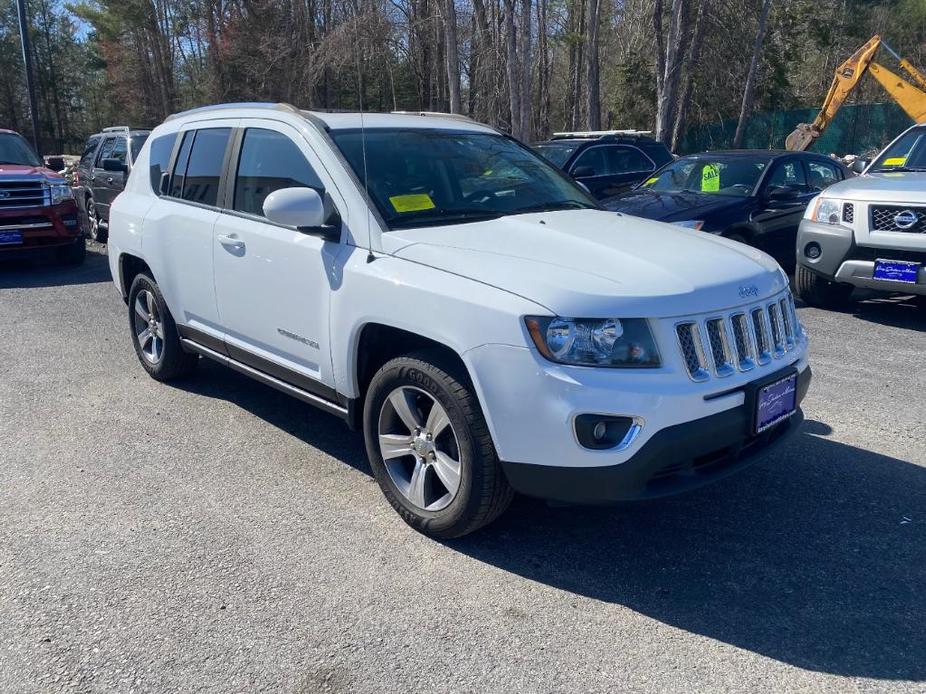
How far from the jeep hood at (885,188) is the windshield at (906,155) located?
30 cm

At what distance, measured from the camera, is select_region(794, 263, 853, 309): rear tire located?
8109 mm

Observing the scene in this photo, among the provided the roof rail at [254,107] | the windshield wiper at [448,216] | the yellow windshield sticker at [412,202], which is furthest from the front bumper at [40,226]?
the windshield wiper at [448,216]

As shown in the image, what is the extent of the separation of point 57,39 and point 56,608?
163ft

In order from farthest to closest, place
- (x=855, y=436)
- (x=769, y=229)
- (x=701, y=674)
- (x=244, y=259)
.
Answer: (x=769, y=229)
(x=855, y=436)
(x=244, y=259)
(x=701, y=674)

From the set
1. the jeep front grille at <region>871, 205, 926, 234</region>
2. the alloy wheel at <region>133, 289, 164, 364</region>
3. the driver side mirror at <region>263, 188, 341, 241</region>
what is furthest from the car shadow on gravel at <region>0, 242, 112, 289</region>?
the jeep front grille at <region>871, 205, 926, 234</region>

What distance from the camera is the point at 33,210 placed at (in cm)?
1078

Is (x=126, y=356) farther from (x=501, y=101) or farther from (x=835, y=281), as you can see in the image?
(x=501, y=101)

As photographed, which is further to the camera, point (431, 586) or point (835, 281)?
point (835, 281)

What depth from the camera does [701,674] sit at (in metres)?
2.77

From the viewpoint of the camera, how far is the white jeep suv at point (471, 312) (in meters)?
3.06

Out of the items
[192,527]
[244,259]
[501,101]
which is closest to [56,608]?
[192,527]

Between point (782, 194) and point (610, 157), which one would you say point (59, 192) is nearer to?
point (610, 157)

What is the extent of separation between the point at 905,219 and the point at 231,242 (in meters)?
5.69

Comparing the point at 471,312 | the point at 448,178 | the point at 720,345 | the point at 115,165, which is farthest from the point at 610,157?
the point at 471,312
